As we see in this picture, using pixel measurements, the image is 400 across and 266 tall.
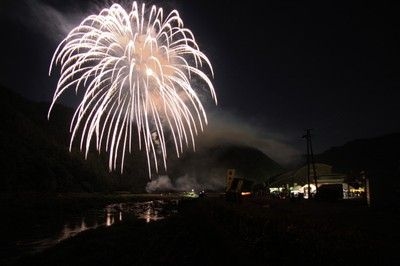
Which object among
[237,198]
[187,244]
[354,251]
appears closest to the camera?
[354,251]

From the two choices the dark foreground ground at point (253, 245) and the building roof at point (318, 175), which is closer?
the dark foreground ground at point (253, 245)

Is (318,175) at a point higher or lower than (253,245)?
higher

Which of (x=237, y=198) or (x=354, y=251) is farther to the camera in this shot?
(x=237, y=198)

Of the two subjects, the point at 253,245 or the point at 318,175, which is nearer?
the point at 253,245

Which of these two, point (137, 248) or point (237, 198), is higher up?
point (237, 198)

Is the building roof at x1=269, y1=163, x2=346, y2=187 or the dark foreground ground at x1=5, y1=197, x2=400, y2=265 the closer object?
the dark foreground ground at x1=5, y1=197, x2=400, y2=265

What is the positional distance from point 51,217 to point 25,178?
183 ft

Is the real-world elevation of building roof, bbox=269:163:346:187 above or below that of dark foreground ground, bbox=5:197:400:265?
above

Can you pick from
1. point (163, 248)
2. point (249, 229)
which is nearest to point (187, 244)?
point (163, 248)

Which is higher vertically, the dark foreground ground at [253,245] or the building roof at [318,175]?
the building roof at [318,175]

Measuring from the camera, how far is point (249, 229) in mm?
16156

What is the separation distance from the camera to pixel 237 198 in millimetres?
43688

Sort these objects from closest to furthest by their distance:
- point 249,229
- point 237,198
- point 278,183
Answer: point 249,229 < point 237,198 < point 278,183

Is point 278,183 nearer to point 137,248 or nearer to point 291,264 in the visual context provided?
point 137,248
